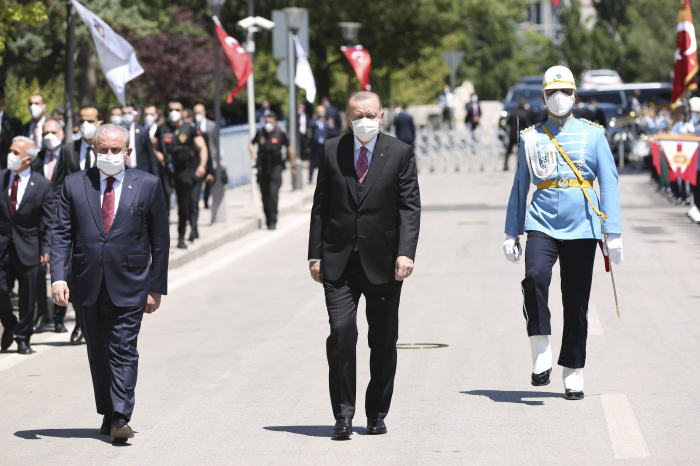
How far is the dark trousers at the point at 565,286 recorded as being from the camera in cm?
750

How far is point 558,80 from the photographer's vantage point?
7.57 meters

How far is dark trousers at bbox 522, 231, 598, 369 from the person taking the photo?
7500mm

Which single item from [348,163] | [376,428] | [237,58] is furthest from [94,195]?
[237,58]

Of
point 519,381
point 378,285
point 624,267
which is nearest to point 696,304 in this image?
point 624,267

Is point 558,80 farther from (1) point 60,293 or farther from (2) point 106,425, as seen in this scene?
(2) point 106,425

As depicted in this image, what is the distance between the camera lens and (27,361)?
9.62 m

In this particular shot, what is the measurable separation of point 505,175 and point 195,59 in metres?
10.6

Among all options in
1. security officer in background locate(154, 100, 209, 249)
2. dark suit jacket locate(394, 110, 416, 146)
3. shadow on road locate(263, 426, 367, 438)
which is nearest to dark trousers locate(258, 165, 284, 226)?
security officer in background locate(154, 100, 209, 249)

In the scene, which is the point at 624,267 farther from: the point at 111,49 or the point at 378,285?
the point at 378,285

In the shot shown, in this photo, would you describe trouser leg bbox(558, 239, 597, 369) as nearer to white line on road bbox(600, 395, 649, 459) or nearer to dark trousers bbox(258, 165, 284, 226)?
white line on road bbox(600, 395, 649, 459)

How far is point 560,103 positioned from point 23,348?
4882mm

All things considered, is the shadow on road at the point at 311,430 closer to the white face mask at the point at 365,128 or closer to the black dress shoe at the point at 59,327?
the white face mask at the point at 365,128

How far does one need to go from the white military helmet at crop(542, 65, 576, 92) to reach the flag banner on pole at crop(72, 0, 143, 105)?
719 centimetres

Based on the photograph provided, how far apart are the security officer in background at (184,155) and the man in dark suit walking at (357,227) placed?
407 inches
